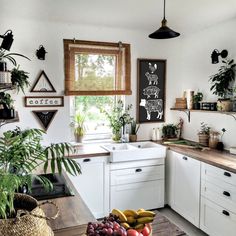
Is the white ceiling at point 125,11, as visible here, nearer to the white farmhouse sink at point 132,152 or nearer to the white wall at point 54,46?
the white wall at point 54,46

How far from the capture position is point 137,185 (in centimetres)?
333

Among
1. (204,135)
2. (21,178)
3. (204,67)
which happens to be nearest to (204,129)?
(204,135)

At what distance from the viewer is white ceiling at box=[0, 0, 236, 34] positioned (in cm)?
259

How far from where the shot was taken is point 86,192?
3.13 m

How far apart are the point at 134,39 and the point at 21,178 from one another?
10.1 feet

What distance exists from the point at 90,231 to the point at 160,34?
1741 mm

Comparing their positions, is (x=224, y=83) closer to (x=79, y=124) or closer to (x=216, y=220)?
(x=216, y=220)

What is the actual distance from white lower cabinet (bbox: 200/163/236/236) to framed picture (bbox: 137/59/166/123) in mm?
1345

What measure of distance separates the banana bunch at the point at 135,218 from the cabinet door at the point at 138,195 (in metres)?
1.95

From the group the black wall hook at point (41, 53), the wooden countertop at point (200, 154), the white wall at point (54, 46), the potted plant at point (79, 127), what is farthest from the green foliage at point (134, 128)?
the black wall hook at point (41, 53)

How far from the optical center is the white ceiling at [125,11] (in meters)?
Result: 2.59

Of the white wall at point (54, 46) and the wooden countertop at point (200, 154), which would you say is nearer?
the wooden countertop at point (200, 154)

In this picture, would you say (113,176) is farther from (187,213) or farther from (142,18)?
(142,18)

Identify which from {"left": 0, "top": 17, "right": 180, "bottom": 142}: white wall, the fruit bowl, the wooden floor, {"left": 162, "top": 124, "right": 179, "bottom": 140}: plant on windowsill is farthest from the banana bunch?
{"left": 162, "top": 124, "right": 179, "bottom": 140}: plant on windowsill
